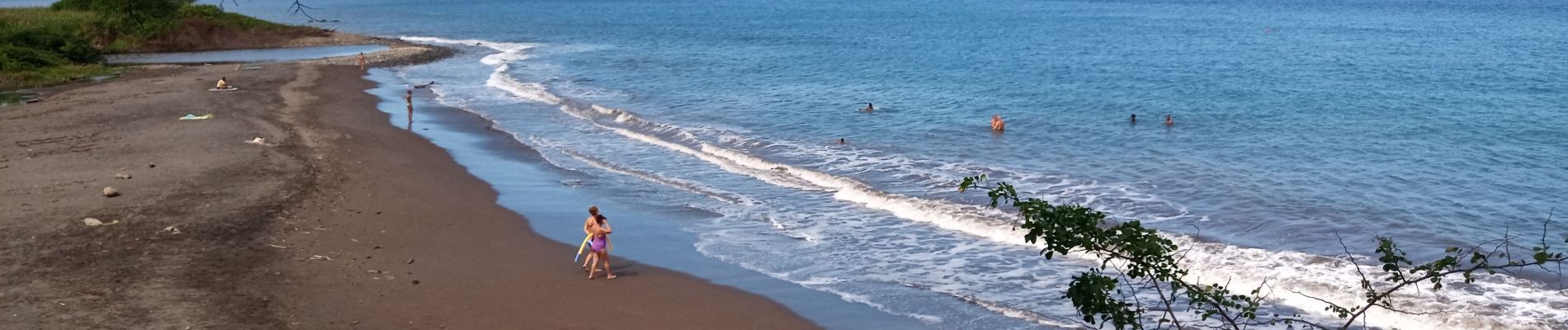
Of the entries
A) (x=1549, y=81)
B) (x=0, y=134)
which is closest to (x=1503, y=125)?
(x=1549, y=81)

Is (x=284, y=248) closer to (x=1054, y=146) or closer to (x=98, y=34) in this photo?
(x=1054, y=146)

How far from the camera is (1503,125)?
32.6 meters

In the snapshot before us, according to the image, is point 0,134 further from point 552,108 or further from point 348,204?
point 552,108

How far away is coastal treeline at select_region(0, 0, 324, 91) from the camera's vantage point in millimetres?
44750

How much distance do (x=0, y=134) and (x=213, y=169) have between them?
8.08m

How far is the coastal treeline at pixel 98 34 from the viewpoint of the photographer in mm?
44750

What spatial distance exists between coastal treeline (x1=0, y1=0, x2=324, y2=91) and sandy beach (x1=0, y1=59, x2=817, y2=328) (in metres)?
19.4

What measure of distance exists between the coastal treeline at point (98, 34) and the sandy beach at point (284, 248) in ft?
63.7

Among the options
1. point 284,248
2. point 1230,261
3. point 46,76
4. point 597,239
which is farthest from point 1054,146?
point 46,76

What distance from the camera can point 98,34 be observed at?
60406mm

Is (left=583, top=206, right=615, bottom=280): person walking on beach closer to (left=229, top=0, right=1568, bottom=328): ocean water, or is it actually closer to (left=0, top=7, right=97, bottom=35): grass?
(left=229, top=0, right=1568, bottom=328): ocean water

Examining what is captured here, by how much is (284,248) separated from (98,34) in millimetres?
52489

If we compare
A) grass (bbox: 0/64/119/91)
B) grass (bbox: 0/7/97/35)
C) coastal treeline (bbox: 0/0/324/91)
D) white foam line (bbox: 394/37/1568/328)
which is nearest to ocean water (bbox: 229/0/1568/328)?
white foam line (bbox: 394/37/1568/328)

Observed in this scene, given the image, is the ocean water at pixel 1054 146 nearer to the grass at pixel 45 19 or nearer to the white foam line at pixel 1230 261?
the white foam line at pixel 1230 261
